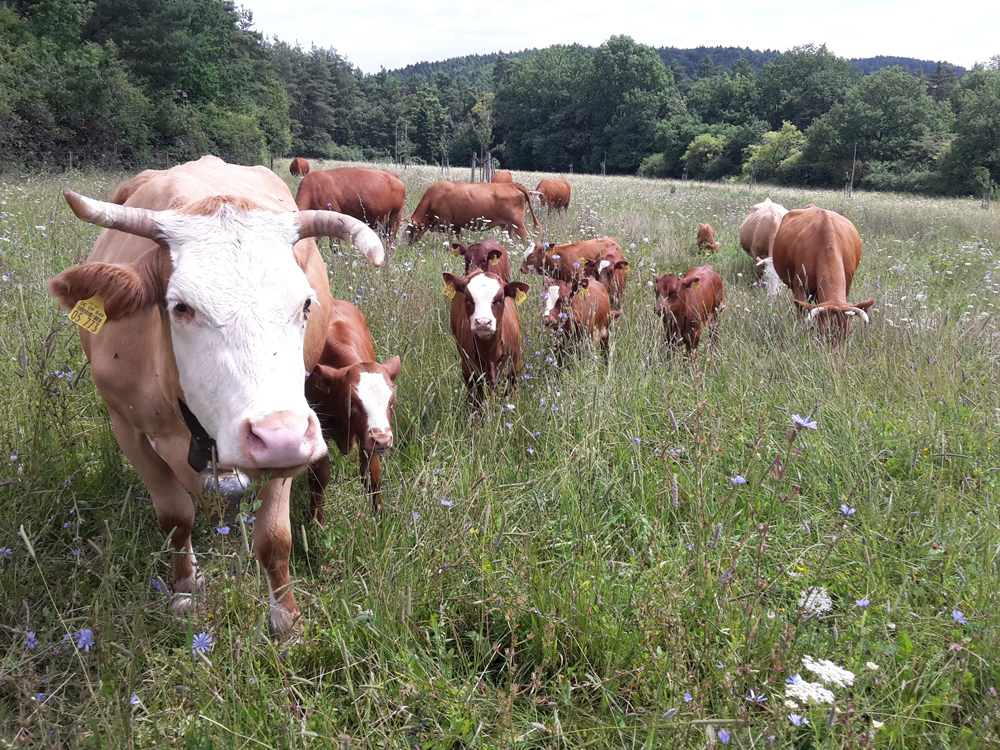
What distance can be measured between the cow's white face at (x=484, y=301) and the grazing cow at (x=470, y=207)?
7314 millimetres

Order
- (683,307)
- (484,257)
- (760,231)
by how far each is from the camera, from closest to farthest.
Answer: (683,307)
(484,257)
(760,231)

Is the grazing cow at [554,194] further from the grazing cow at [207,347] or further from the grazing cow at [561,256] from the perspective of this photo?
the grazing cow at [207,347]

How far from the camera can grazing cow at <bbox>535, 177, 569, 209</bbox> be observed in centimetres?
1719

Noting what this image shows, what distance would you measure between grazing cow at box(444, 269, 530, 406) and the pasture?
0.23 m

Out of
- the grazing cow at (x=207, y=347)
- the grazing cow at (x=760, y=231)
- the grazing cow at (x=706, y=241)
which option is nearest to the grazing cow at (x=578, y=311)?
the grazing cow at (x=207, y=347)

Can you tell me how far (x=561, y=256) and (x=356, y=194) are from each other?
5.22 metres

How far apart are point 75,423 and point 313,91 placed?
92.2 metres

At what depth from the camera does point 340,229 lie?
7.76 feet

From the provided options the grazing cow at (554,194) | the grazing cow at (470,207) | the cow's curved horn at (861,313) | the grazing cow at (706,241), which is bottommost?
the cow's curved horn at (861,313)

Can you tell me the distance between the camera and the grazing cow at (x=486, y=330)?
443cm

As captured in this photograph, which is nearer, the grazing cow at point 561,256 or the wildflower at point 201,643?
the wildflower at point 201,643

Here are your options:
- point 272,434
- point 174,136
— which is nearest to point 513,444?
point 272,434

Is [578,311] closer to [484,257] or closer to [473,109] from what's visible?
[484,257]

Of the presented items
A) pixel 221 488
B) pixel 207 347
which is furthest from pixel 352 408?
pixel 207 347
